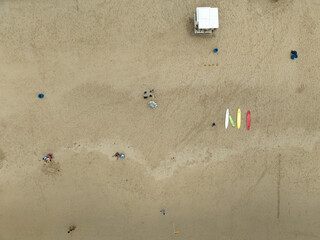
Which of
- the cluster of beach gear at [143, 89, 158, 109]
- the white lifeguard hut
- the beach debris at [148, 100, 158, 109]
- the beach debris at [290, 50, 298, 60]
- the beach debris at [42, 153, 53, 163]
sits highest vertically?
the white lifeguard hut

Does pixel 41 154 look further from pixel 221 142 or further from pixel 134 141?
pixel 221 142

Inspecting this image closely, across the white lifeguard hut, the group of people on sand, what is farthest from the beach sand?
the white lifeguard hut

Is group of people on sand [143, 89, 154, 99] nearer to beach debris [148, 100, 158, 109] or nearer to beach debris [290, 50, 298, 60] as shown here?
beach debris [148, 100, 158, 109]

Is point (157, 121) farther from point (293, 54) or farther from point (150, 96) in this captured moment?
point (293, 54)

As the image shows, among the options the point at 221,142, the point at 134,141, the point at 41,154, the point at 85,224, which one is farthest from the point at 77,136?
the point at 221,142

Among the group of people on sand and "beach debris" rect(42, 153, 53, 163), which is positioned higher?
the group of people on sand

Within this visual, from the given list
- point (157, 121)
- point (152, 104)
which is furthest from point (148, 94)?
point (157, 121)

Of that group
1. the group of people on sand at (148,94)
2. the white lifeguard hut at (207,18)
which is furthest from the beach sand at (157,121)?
the white lifeguard hut at (207,18)
